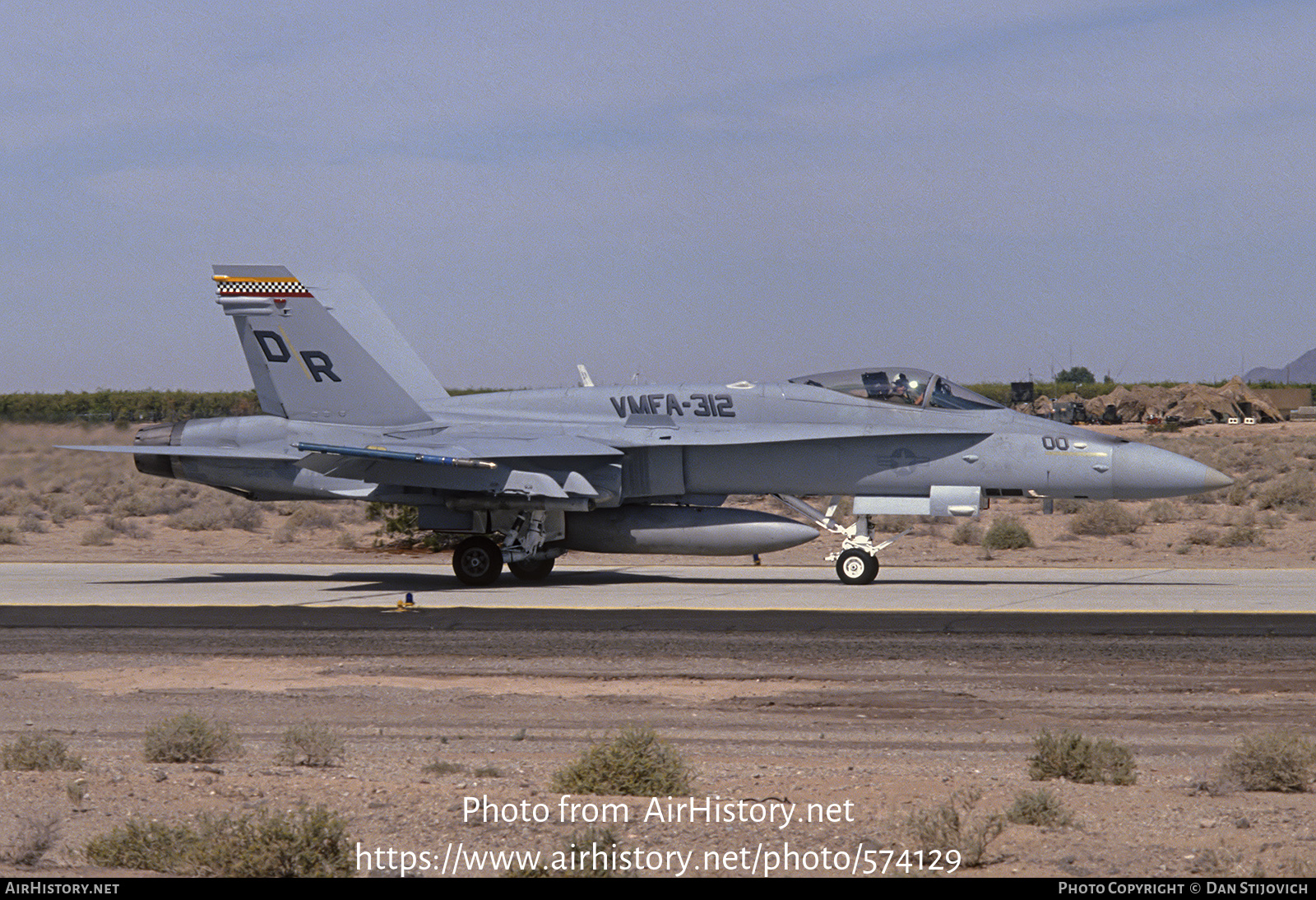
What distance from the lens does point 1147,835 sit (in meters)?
6.49

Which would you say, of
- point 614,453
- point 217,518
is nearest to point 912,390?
point 614,453

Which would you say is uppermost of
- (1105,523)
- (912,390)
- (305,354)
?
(305,354)

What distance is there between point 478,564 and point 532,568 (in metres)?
1.01

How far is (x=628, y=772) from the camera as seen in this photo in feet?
24.5

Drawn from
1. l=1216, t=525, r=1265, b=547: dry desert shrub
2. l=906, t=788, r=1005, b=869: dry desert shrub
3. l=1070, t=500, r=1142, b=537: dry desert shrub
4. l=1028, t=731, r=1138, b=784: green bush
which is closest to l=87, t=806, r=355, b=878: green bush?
l=906, t=788, r=1005, b=869: dry desert shrub

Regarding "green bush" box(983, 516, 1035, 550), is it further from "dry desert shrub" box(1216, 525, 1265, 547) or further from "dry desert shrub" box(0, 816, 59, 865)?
"dry desert shrub" box(0, 816, 59, 865)

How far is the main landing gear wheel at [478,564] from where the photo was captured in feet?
A: 68.4

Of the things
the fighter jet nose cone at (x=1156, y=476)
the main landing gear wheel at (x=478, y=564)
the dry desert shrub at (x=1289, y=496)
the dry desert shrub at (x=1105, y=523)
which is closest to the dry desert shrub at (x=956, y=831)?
the fighter jet nose cone at (x=1156, y=476)

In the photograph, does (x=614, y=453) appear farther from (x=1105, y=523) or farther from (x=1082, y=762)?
(x=1105, y=523)

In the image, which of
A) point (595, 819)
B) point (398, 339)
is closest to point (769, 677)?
point (595, 819)

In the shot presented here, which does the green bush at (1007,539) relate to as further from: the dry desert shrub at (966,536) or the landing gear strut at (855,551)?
the landing gear strut at (855,551)

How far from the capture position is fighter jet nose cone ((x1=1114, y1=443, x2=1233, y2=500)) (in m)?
18.3

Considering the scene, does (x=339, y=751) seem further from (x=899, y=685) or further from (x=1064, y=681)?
(x=1064, y=681)

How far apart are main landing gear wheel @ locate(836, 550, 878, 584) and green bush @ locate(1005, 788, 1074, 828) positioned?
42.5 ft
